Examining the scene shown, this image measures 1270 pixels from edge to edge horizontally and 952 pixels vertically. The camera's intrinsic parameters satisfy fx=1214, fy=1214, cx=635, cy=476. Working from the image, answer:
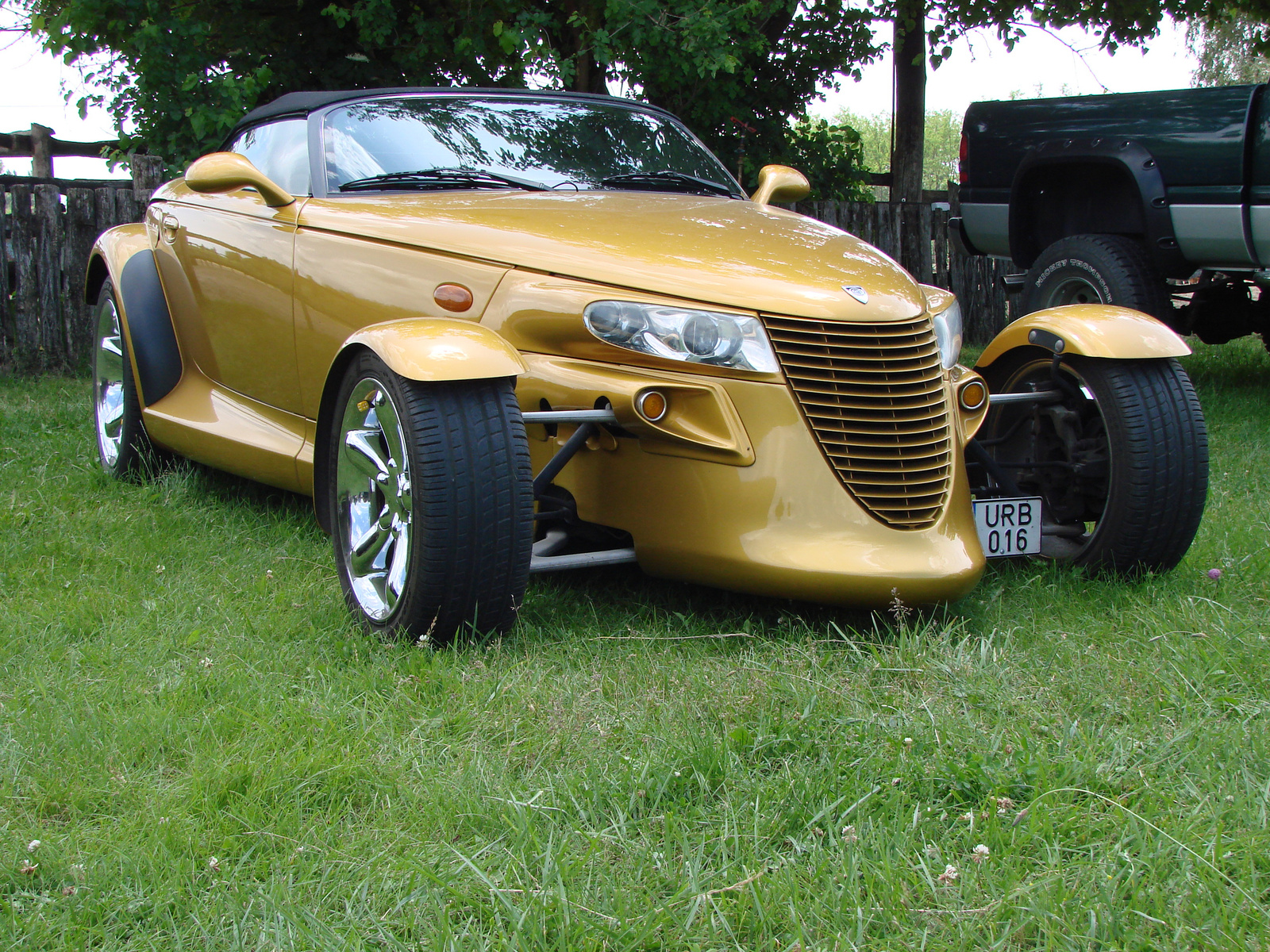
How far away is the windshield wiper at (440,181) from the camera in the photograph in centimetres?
401

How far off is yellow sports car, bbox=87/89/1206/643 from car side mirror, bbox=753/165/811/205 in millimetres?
329

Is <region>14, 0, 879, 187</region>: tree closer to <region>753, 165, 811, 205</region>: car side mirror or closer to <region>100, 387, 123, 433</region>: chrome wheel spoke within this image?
<region>100, 387, 123, 433</region>: chrome wheel spoke

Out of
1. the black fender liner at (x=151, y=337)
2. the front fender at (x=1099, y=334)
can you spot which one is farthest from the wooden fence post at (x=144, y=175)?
the front fender at (x=1099, y=334)

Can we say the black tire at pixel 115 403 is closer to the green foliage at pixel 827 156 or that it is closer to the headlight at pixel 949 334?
the headlight at pixel 949 334

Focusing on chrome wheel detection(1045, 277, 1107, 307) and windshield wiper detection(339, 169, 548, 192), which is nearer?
windshield wiper detection(339, 169, 548, 192)

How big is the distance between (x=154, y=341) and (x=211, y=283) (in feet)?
1.66

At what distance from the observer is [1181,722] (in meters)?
2.59

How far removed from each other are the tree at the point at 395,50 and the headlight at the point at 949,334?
19.7 ft

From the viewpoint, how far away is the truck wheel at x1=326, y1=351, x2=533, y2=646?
283cm

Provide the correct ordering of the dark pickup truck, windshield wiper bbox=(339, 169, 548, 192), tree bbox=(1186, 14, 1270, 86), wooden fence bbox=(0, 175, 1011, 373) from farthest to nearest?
tree bbox=(1186, 14, 1270, 86)
wooden fence bbox=(0, 175, 1011, 373)
the dark pickup truck
windshield wiper bbox=(339, 169, 548, 192)

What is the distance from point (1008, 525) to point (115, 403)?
12.5 feet

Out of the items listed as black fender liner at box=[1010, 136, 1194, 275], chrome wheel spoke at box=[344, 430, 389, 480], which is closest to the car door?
chrome wheel spoke at box=[344, 430, 389, 480]

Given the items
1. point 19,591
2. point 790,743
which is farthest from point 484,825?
point 19,591

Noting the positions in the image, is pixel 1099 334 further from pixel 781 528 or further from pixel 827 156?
pixel 827 156
